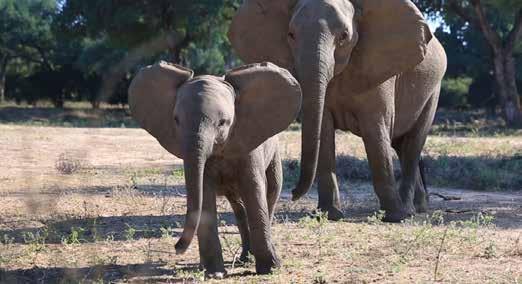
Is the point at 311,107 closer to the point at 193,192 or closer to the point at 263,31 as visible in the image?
the point at 263,31

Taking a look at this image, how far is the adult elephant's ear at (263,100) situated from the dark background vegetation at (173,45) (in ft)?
45.8

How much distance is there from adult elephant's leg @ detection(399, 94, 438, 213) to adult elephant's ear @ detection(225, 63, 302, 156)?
13.3 feet

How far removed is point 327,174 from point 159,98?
11.4 feet

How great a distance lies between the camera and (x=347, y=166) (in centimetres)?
1338

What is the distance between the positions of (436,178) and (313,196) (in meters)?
2.58

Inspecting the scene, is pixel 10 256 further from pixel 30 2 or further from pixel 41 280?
pixel 30 2

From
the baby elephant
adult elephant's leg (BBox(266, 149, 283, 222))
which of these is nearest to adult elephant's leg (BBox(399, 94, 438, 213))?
adult elephant's leg (BBox(266, 149, 283, 222))

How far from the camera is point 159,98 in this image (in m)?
6.18

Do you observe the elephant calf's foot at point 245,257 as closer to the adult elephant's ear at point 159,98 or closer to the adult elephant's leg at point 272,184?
the adult elephant's leg at point 272,184

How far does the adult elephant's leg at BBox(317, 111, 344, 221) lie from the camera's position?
9219 millimetres

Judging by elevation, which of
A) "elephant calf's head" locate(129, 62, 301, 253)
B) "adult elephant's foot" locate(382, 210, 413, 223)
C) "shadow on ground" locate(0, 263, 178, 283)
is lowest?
"shadow on ground" locate(0, 263, 178, 283)

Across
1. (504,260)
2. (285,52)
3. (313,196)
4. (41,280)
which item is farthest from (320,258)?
(313,196)

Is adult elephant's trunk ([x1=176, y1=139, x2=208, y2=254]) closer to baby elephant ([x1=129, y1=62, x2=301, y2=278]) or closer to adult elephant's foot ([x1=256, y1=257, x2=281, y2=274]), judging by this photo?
baby elephant ([x1=129, y1=62, x2=301, y2=278])

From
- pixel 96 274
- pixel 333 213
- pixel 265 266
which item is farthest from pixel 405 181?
pixel 96 274
